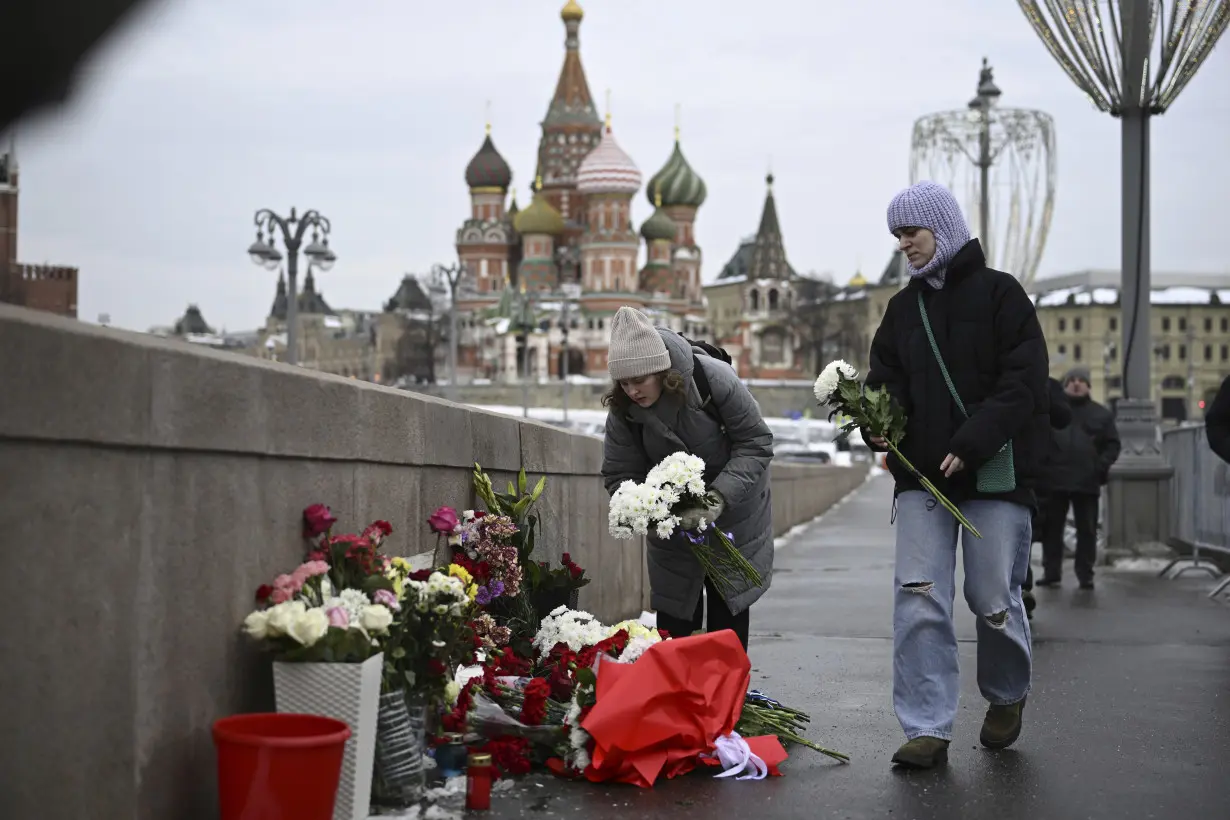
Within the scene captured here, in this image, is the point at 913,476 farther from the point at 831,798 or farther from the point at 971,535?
the point at 831,798

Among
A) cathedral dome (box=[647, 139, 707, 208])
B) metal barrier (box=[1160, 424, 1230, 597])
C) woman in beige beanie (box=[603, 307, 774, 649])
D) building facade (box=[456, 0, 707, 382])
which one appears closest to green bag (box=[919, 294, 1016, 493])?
woman in beige beanie (box=[603, 307, 774, 649])

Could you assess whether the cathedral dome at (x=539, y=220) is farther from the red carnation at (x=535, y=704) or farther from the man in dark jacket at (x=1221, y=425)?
the red carnation at (x=535, y=704)

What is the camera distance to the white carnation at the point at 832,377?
5955 mm

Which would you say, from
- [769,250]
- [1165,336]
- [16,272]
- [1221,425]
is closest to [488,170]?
[769,250]

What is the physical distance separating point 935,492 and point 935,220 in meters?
1.00

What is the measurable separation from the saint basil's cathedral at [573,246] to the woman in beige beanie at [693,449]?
4747 inches

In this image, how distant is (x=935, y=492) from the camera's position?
5.56 m

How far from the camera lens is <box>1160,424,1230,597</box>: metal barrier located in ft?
48.6

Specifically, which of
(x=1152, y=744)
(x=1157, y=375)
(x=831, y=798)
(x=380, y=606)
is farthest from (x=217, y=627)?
(x=1157, y=375)

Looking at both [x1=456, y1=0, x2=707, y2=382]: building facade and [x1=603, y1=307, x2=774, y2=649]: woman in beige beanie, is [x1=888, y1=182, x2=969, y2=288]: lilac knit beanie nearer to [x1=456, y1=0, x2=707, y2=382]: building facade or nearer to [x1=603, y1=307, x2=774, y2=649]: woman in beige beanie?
A: [x1=603, y1=307, x2=774, y2=649]: woman in beige beanie

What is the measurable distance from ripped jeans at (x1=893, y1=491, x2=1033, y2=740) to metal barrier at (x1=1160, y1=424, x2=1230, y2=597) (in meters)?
8.83

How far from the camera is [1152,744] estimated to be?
5.89 metres

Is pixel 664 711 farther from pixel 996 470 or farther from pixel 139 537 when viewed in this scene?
pixel 139 537

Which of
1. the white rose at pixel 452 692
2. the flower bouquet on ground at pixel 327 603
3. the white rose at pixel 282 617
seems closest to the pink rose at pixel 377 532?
the flower bouquet on ground at pixel 327 603
